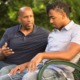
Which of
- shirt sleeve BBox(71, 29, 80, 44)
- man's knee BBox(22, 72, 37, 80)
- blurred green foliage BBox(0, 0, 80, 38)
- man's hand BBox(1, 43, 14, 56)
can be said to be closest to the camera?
man's knee BBox(22, 72, 37, 80)

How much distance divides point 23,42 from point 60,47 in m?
0.87

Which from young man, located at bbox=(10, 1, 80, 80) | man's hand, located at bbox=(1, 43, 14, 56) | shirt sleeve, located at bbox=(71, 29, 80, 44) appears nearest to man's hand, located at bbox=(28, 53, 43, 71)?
young man, located at bbox=(10, 1, 80, 80)

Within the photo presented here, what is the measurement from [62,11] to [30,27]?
0.85m

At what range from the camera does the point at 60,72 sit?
4.43 meters

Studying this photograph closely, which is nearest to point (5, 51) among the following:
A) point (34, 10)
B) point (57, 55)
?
point (57, 55)

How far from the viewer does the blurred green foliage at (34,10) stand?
8.14 m

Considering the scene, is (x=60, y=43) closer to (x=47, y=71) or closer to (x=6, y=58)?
(x=47, y=71)

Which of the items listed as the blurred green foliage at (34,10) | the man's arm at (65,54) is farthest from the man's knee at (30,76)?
the blurred green foliage at (34,10)

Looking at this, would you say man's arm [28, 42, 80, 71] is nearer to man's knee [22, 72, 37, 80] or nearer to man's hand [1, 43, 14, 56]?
man's knee [22, 72, 37, 80]

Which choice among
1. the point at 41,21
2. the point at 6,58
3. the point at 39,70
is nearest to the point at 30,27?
the point at 6,58

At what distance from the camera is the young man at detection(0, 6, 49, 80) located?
17.4 ft

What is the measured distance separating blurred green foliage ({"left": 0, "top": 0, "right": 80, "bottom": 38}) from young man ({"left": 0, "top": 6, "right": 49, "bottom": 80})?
8.85 feet

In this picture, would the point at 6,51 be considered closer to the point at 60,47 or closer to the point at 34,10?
the point at 60,47

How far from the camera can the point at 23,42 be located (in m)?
5.31
